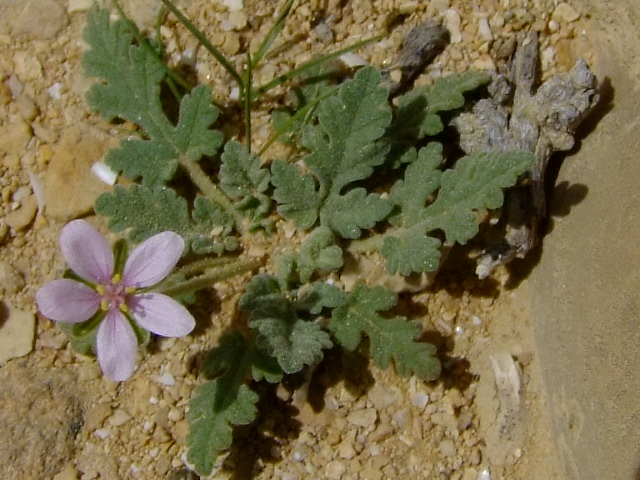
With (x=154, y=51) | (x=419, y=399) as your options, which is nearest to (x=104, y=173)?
(x=154, y=51)

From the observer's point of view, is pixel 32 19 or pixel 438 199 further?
pixel 32 19

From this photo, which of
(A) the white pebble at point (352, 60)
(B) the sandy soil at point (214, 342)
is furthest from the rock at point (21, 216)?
(A) the white pebble at point (352, 60)

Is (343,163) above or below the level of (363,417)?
above

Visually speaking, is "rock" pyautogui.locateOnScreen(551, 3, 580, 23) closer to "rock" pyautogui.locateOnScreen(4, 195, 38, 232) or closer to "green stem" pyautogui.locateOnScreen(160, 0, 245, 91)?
"green stem" pyautogui.locateOnScreen(160, 0, 245, 91)

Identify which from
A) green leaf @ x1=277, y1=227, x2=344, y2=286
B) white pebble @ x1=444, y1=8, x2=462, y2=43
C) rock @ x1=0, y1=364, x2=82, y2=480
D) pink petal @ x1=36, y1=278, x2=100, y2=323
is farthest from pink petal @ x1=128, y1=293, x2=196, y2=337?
white pebble @ x1=444, y1=8, x2=462, y2=43

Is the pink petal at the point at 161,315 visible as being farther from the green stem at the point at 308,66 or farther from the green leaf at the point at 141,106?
the green stem at the point at 308,66

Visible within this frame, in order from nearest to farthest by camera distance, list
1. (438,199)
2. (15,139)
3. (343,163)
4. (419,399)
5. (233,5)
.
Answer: (438,199) < (343,163) < (419,399) < (15,139) < (233,5)

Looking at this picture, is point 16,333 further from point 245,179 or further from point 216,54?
point 216,54
